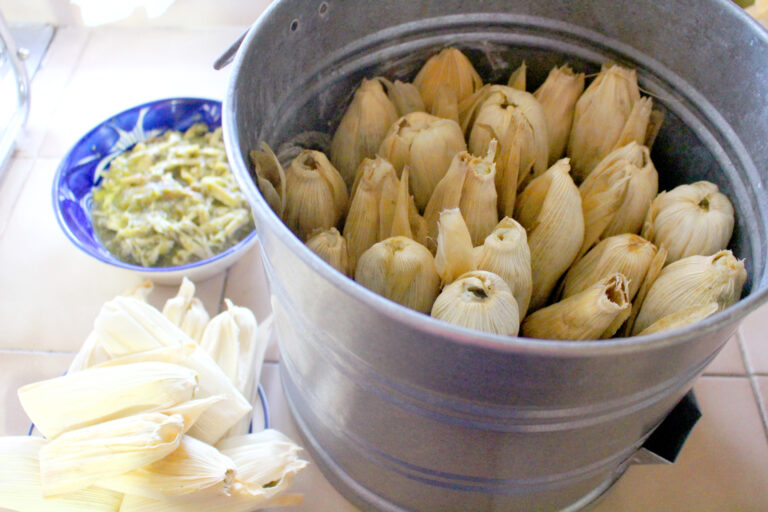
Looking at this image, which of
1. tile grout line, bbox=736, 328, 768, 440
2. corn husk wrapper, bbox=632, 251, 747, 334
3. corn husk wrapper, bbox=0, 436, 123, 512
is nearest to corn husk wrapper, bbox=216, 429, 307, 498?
corn husk wrapper, bbox=0, 436, 123, 512

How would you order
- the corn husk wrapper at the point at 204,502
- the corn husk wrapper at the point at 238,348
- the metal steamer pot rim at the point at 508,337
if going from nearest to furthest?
the metal steamer pot rim at the point at 508,337 < the corn husk wrapper at the point at 204,502 < the corn husk wrapper at the point at 238,348

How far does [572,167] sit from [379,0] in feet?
0.78

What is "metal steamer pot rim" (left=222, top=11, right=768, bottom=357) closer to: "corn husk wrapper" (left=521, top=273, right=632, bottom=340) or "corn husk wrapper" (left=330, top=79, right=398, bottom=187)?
→ "corn husk wrapper" (left=521, top=273, right=632, bottom=340)

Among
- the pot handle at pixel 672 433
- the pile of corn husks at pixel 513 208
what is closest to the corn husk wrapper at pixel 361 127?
the pile of corn husks at pixel 513 208

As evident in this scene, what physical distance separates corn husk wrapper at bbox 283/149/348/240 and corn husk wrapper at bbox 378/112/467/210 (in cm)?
5

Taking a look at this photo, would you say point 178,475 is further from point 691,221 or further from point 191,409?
point 691,221

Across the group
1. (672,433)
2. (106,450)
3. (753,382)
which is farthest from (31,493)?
(753,382)

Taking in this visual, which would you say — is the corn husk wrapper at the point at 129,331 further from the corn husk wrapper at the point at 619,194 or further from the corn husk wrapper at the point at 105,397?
the corn husk wrapper at the point at 619,194

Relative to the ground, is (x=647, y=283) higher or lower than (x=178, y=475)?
higher

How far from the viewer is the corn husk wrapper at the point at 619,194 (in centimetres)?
52

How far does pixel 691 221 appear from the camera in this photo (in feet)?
1.61

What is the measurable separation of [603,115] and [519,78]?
9 cm

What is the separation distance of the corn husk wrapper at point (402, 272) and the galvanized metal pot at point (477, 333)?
0.07 meters

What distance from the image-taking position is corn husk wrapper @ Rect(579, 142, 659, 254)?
52 cm
